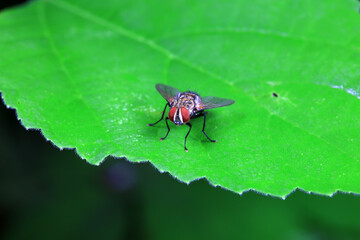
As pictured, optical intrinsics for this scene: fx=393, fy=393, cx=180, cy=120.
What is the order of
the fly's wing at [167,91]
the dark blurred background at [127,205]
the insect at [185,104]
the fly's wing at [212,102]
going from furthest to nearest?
1. the dark blurred background at [127,205]
2. the fly's wing at [167,91]
3. the insect at [185,104]
4. the fly's wing at [212,102]

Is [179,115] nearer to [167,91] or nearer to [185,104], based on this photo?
[185,104]

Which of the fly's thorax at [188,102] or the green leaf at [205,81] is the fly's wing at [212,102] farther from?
the green leaf at [205,81]

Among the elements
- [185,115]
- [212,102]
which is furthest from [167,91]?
[212,102]

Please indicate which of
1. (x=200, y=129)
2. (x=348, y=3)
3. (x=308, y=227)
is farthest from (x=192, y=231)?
(x=348, y=3)

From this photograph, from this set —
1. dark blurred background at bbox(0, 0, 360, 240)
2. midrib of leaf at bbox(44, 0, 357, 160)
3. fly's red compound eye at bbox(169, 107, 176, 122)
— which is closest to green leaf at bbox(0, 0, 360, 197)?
midrib of leaf at bbox(44, 0, 357, 160)

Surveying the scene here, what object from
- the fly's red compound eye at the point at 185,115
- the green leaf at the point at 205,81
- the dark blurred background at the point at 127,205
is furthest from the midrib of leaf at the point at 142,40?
the dark blurred background at the point at 127,205

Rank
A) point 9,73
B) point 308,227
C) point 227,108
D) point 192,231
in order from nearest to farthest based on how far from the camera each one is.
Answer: point 227,108 < point 9,73 < point 308,227 < point 192,231

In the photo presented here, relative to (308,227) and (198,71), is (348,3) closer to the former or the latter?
(198,71)
